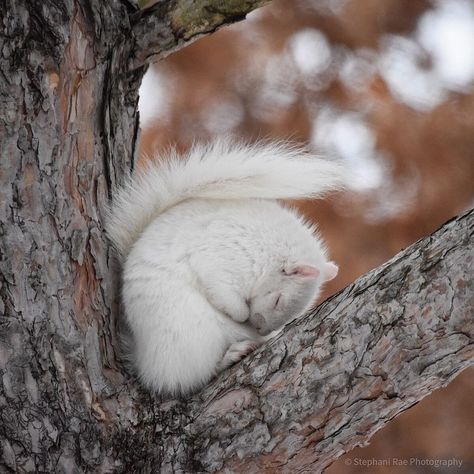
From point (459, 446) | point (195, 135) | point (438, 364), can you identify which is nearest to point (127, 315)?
point (438, 364)

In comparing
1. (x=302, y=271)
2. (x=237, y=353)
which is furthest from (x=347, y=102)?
(x=237, y=353)

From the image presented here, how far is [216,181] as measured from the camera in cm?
131

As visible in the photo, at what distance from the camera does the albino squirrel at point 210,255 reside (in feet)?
4.05

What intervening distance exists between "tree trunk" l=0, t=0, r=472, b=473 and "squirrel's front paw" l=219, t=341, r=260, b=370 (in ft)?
0.13

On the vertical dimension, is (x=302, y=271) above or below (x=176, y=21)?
below

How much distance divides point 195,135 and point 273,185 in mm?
881

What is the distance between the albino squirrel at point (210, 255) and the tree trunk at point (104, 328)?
0.15 feet

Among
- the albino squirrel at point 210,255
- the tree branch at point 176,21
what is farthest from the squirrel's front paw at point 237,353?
the tree branch at point 176,21

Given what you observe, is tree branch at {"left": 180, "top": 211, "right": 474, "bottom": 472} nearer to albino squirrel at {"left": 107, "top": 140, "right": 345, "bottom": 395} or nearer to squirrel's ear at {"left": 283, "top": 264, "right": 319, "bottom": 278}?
albino squirrel at {"left": 107, "top": 140, "right": 345, "bottom": 395}

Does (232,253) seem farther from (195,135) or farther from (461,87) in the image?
(461,87)

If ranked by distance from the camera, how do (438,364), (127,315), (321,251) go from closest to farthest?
(438,364) < (127,315) < (321,251)

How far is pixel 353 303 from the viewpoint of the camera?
1.07 metres

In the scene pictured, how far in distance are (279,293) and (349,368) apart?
31 cm

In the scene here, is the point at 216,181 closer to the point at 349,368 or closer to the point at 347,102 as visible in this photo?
the point at 349,368
